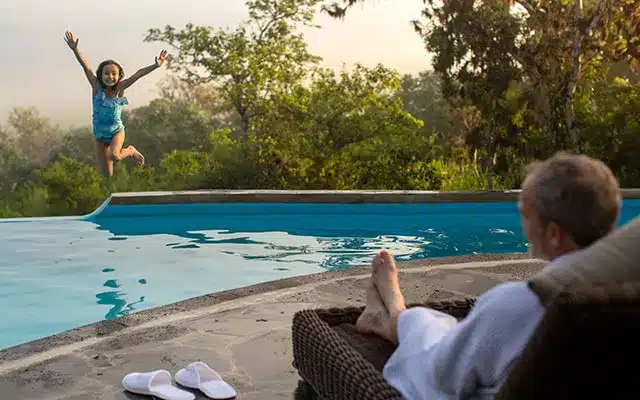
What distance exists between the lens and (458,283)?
5438 millimetres

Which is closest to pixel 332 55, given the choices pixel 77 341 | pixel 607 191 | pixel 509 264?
pixel 509 264

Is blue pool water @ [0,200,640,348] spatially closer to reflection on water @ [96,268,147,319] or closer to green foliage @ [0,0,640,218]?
reflection on water @ [96,268,147,319]

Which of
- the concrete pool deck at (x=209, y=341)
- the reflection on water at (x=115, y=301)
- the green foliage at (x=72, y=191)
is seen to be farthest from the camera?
the green foliage at (x=72, y=191)

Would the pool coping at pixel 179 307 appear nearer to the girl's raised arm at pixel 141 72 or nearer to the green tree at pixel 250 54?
the girl's raised arm at pixel 141 72

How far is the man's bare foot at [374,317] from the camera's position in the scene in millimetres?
3111

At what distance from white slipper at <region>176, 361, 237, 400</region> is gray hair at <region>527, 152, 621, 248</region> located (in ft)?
6.03

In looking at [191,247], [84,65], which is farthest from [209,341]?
[84,65]

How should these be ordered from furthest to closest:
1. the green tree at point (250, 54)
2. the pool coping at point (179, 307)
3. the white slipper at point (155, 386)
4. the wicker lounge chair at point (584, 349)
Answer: the green tree at point (250, 54) → the pool coping at point (179, 307) → the white slipper at point (155, 386) → the wicker lounge chair at point (584, 349)

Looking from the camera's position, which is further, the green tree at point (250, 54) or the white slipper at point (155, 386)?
the green tree at point (250, 54)

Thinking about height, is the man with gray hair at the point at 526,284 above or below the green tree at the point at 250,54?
below

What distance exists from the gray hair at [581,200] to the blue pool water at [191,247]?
14.8 ft

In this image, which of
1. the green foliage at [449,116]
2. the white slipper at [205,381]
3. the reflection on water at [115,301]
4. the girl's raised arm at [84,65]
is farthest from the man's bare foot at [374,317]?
the green foliage at [449,116]

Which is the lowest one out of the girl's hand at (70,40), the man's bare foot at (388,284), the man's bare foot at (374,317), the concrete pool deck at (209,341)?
the concrete pool deck at (209,341)

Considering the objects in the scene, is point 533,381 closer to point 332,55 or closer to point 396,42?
point 332,55
